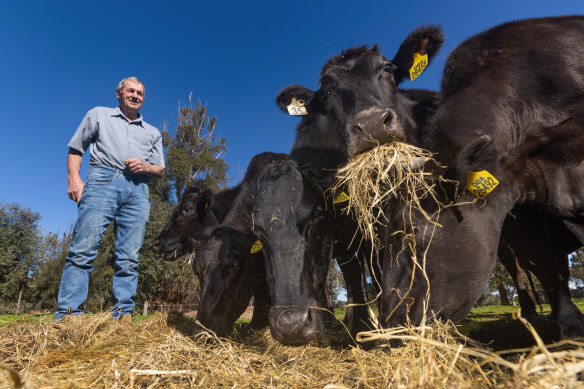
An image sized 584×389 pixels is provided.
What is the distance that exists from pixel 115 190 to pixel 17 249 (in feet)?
92.1

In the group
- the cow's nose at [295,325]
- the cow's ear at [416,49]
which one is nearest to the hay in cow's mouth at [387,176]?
the cow's nose at [295,325]

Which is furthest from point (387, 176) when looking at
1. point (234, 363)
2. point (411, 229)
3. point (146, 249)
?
point (146, 249)

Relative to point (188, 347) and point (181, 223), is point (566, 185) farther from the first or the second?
point (181, 223)

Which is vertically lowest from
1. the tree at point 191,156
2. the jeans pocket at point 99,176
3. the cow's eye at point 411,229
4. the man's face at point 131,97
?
the cow's eye at point 411,229

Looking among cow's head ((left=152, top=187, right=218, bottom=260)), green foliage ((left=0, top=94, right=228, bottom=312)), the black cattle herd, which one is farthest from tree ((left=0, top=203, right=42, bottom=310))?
the black cattle herd

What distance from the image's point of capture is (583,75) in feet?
10.3

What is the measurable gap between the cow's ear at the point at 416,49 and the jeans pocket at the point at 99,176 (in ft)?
13.4

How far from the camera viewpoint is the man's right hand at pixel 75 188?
15.5 ft

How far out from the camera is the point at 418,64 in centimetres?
440

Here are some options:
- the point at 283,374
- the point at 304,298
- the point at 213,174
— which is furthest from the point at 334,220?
the point at 213,174

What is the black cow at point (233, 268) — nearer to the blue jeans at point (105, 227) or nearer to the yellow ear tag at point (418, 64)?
the blue jeans at point (105, 227)

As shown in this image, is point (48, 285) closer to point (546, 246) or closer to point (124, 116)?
point (124, 116)

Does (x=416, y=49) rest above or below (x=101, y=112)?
above

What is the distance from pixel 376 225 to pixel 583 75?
7.55ft
